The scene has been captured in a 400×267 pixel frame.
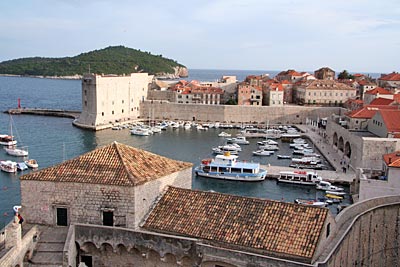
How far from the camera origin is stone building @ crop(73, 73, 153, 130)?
55719 mm

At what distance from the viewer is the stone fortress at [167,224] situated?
402 inches

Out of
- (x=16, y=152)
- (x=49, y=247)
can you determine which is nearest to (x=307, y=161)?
(x=16, y=152)

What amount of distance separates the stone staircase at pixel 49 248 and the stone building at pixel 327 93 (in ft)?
188

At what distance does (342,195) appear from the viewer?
27.5m

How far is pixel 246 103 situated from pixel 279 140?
55.8 ft

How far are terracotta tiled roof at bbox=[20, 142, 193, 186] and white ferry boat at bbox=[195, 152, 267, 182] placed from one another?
18409mm

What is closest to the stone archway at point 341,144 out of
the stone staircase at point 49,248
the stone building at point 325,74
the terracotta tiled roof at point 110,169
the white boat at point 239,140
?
the white boat at point 239,140

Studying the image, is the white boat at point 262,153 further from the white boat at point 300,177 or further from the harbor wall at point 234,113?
the harbor wall at point 234,113

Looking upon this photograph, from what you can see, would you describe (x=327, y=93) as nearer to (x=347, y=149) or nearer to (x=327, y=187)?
(x=347, y=149)

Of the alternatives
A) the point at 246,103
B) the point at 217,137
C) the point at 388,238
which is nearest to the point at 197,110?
the point at 246,103

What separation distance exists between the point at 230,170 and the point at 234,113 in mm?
29899

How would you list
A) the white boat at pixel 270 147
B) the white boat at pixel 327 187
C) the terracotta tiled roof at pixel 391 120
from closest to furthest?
the white boat at pixel 327 187
the terracotta tiled roof at pixel 391 120
the white boat at pixel 270 147

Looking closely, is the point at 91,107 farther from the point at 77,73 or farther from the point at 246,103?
the point at 77,73

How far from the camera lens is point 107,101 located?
5784 cm
